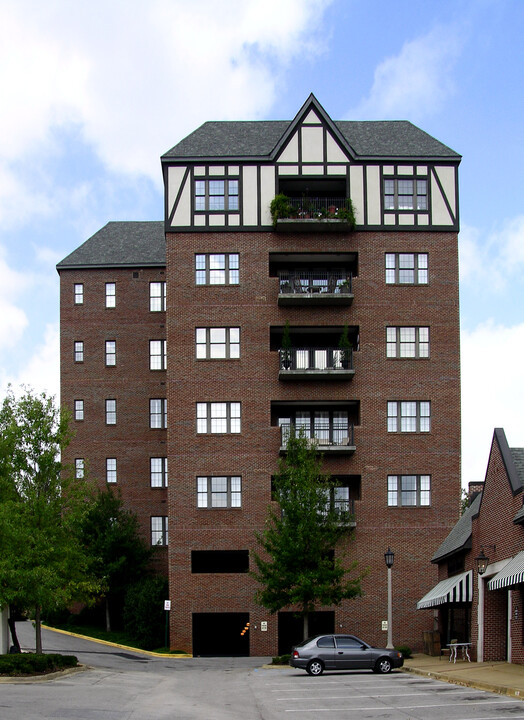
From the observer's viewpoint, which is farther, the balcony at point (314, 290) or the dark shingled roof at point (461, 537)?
the balcony at point (314, 290)

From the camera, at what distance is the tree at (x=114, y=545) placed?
2339 inches

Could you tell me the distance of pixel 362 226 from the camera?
54.0 m

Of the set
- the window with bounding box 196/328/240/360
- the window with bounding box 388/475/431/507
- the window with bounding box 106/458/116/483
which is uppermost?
the window with bounding box 196/328/240/360

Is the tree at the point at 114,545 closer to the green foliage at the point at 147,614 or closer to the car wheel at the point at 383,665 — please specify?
the green foliage at the point at 147,614

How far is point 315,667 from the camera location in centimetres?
3297

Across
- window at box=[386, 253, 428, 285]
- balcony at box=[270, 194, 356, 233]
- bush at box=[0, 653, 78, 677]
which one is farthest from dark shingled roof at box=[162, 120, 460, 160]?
bush at box=[0, 653, 78, 677]

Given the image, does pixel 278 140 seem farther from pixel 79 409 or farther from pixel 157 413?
pixel 79 409

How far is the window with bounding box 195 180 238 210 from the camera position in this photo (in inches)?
2133

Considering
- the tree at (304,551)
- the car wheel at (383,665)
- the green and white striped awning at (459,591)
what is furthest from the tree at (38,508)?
the green and white striped awning at (459,591)

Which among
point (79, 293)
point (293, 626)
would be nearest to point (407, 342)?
point (293, 626)

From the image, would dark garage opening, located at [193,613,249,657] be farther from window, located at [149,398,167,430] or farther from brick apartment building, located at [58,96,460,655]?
window, located at [149,398,167,430]

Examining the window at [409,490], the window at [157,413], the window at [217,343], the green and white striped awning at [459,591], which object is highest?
the window at [217,343]

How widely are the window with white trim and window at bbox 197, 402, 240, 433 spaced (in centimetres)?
1443

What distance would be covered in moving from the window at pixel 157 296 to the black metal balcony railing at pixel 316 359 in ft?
58.0
